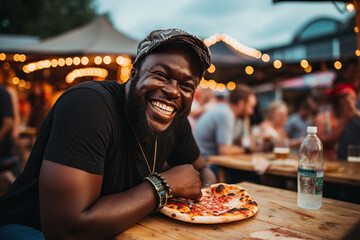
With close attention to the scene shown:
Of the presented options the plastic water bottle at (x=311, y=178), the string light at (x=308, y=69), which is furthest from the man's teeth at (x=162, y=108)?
the string light at (x=308, y=69)

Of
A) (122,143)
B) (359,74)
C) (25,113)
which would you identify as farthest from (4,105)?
(25,113)

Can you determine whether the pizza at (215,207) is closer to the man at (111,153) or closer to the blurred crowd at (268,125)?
the man at (111,153)

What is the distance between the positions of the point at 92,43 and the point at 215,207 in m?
7.53

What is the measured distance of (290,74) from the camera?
379 inches

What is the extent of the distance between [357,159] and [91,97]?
310 centimetres

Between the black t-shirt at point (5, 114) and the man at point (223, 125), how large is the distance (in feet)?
9.05

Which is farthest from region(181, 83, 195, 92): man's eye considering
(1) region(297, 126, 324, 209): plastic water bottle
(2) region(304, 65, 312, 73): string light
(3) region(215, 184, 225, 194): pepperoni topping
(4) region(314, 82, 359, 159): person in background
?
(2) region(304, 65, 312, 73): string light

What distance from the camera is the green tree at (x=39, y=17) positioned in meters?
20.6

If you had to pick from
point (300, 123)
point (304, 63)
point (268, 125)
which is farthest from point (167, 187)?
point (304, 63)

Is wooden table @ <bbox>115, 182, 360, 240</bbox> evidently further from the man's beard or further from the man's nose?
the man's nose

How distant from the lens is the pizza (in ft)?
4.16

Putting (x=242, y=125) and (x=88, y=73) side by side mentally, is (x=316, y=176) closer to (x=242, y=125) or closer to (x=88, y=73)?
(x=242, y=125)

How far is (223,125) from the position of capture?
3.98 m

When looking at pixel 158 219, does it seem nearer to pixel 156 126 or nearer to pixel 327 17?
pixel 156 126
